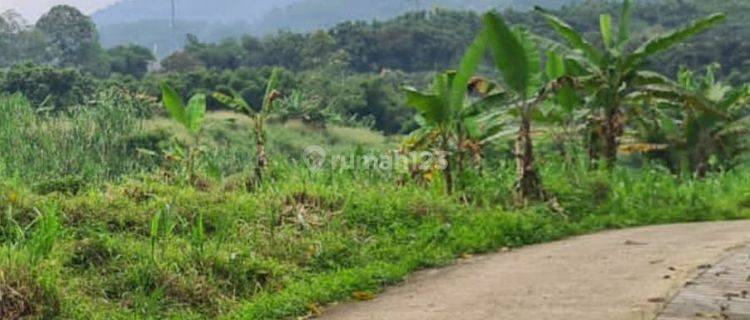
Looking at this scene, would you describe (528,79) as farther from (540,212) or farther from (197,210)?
(197,210)

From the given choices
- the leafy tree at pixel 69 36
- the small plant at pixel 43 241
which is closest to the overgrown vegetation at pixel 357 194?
the small plant at pixel 43 241

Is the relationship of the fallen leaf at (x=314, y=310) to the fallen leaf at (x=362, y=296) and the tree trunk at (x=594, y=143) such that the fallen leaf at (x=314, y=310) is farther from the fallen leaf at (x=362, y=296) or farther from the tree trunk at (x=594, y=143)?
the tree trunk at (x=594, y=143)

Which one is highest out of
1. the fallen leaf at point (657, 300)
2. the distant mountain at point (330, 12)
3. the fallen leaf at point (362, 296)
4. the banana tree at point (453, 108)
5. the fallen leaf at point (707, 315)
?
the distant mountain at point (330, 12)

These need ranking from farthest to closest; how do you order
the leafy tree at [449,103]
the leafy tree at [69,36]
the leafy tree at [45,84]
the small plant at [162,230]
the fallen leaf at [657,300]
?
1. the leafy tree at [69,36]
2. the leafy tree at [45,84]
3. the leafy tree at [449,103]
4. the small plant at [162,230]
5. the fallen leaf at [657,300]

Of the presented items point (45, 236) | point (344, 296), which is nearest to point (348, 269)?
point (344, 296)

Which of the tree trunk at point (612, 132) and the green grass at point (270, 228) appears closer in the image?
the green grass at point (270, 228)

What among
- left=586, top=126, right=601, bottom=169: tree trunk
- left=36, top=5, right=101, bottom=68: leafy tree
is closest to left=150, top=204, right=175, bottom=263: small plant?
left=586, top=126, right=601, bottom=169: tree trunk

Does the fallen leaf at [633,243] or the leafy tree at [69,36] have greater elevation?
the leafy tree at [69,36]

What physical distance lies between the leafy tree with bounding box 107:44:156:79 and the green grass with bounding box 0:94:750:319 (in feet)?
168

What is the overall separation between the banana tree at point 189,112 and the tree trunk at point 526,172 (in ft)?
12.3

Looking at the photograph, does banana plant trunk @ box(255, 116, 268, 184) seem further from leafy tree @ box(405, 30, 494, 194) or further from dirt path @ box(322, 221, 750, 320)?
dirt path @ box(322, 221, 750, 320)

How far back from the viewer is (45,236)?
5.13 meters

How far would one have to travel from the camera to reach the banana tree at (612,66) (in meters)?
11.1

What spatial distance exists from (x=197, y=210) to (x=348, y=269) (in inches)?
65.6
